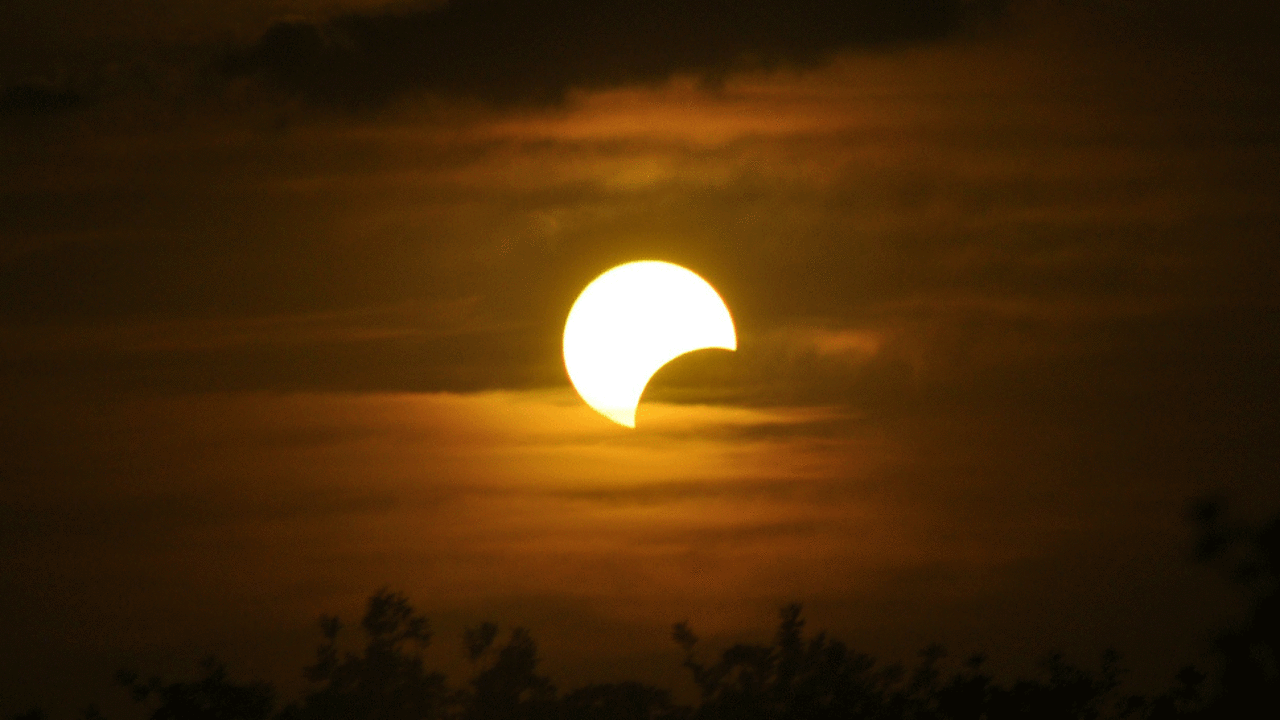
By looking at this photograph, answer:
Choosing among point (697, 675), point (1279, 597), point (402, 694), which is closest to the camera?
point (1279, 597)

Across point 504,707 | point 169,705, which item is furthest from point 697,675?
point 169,705

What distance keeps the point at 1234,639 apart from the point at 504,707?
2071cm

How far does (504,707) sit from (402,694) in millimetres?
3477

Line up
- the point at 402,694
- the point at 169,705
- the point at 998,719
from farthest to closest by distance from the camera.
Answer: the point at 402,694 < the point at 169,705 < the point at 998,719

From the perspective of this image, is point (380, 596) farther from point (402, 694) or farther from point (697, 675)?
point (697, 675)

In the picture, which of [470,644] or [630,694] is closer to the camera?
[630,694]

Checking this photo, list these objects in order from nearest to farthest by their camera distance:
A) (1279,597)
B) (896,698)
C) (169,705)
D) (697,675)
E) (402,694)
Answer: (1279,597), (896,698), (169,705), (697,675), (402,694)

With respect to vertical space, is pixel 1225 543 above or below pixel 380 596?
below

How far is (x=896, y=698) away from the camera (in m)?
27.2

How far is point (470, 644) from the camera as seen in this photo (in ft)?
122

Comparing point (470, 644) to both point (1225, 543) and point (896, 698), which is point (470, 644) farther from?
point (1225, 543)

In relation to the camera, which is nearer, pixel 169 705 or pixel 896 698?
pixel 896 698

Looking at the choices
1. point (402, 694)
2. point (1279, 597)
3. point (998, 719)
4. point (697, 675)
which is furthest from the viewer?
point (402, 694)

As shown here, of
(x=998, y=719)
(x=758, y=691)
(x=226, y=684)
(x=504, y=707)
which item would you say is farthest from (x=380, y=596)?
(x=998, y=719)
